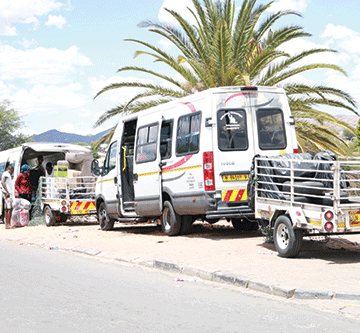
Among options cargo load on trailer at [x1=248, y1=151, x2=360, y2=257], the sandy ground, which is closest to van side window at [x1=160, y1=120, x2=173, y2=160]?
the sandy ground

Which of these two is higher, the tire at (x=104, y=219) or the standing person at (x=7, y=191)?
the standing person at (x=7, y=191)

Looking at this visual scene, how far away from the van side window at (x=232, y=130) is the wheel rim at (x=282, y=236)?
2993 mm

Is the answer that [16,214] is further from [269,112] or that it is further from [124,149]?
[269,112]

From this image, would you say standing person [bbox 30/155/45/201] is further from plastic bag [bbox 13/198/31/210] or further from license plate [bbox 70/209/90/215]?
license plate [bbox 70/209/90/215]

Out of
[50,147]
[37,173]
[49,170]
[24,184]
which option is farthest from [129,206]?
[37,173]

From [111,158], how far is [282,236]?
7799mm

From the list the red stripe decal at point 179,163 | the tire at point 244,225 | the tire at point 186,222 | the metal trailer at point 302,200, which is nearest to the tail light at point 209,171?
the red stripe decal at point 179,163

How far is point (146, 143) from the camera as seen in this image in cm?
1502

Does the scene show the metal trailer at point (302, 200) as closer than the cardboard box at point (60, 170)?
Yes

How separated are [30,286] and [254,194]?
14.8 feet

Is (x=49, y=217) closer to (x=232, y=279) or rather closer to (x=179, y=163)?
(x=179, y=163)

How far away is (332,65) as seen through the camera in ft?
62.1

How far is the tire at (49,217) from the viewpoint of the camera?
19.8 meters

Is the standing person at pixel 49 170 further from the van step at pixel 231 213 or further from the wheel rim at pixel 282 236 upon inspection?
the wheel rim at pixel 282 236
